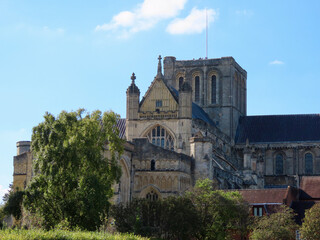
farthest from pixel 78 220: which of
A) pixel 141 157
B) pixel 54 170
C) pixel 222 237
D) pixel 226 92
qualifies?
pixel 226 92

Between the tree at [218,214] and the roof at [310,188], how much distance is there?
12.2 meters

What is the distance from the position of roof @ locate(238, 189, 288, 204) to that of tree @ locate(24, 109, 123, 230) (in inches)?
575

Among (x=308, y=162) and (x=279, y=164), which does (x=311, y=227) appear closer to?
(x=308, y=162)

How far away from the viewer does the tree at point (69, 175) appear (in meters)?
53.7

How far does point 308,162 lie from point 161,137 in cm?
2756

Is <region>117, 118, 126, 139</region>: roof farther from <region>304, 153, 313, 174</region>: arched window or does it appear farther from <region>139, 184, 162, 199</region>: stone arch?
<region>304, 153, 313, 174</region>: arched window

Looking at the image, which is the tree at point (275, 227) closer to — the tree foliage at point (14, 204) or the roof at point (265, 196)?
the roof at point (265, 196)

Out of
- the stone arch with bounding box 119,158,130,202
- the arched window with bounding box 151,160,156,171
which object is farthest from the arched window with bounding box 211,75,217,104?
the stone arch with bounding box 119,158,130,202

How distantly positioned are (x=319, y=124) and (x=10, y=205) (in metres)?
57.3

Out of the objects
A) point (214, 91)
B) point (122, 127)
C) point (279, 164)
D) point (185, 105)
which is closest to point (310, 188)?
point (185, 105)

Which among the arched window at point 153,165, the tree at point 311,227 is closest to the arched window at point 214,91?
the arched window at point 153,165

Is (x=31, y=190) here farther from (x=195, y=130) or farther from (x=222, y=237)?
(x=195, y=130)

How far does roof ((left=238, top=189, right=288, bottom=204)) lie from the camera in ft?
220

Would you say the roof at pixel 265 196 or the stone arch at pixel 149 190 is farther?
the stone arch at pixel 149 190
